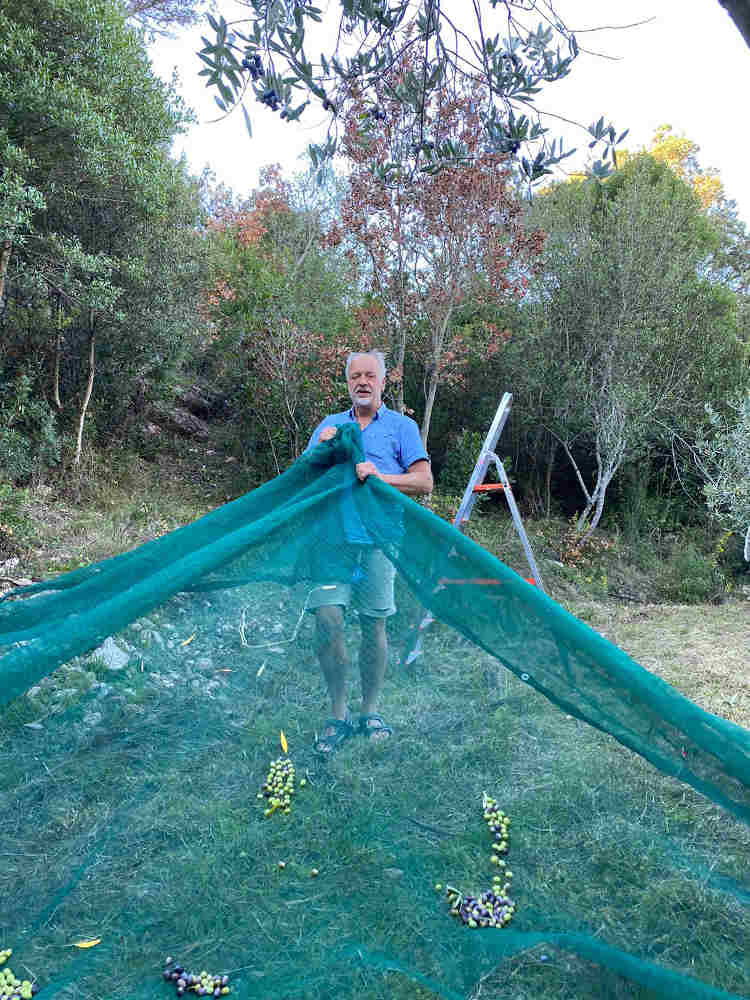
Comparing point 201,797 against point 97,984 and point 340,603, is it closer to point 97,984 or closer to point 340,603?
point 97,984

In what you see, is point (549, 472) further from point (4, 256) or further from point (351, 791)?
point (351, 791)

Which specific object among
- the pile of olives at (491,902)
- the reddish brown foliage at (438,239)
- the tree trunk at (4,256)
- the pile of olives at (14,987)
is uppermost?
the reddish brown foliage at (438,239)

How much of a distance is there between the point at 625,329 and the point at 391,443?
6098 mm

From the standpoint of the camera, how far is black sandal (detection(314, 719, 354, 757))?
6.87ft

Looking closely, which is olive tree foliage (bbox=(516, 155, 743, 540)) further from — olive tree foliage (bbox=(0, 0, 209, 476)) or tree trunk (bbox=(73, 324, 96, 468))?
tree trunk (bbox=(73, 324, 96, 468))

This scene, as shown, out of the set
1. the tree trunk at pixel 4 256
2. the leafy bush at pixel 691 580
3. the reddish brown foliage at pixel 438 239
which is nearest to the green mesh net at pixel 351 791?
the tree trunk at pixel 4 256

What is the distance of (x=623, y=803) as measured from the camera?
1.94 metres

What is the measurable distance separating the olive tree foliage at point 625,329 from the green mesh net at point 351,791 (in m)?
6.32

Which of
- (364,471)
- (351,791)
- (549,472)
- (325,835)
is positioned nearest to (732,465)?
(549,472)

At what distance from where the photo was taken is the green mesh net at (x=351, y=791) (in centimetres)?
159

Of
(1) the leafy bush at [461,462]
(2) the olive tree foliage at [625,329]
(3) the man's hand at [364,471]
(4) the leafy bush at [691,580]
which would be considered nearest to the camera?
(3) the man's hand at [364,471]

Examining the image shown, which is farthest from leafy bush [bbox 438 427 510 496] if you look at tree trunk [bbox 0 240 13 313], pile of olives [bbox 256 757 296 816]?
pile of olives [bbox 256 757 296 816]

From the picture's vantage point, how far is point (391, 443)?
2.79 metres

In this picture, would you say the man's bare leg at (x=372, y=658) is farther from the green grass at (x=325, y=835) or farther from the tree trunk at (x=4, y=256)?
the tree trunk at (x=4, y=256)
